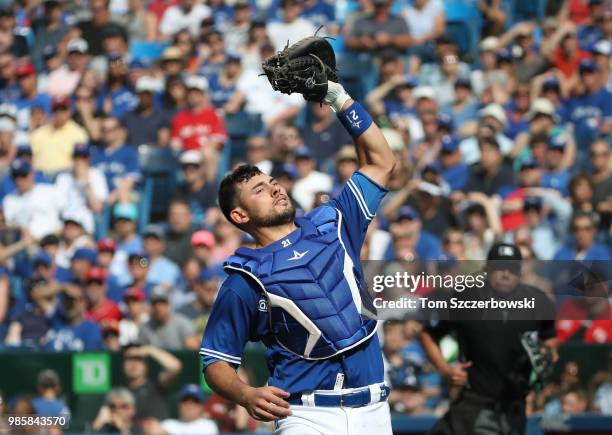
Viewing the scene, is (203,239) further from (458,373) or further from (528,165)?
(458,373)

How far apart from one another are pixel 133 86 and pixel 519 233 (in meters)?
5.47

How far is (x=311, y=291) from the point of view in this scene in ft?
16.2

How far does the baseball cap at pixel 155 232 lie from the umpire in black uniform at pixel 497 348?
465 centimetres

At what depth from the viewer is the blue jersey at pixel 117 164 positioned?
12.2 metres

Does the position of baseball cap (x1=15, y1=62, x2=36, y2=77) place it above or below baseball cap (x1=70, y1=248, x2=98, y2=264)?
above

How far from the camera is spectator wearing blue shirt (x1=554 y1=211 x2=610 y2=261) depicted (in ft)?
31.7

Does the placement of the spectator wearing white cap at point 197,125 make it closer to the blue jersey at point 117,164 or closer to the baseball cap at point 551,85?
the blue jersey at point 117,164

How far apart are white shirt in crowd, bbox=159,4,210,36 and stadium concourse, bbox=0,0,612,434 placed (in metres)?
0.03

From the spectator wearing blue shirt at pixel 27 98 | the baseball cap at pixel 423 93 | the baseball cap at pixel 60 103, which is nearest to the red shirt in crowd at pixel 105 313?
the baseball cap at pixel 60 103

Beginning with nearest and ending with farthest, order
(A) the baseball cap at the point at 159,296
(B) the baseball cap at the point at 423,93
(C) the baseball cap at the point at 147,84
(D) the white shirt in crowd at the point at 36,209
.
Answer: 1. (A) the baseball cap at the point at 159,296
2. (D) the white shirt in crowd at the point at 36,209
3. (B) the baseball cap at the point at 423,93
4. (C) the baseball cap at the point at 147,84

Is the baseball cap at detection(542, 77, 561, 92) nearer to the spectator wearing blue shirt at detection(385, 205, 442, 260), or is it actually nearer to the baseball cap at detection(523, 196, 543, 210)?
the baseball cap at detection(523, 196, 543, 210)

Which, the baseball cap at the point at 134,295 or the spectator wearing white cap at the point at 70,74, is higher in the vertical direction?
the spectator wearing white cap at the point at 70,74

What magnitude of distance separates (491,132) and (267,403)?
22.5ft

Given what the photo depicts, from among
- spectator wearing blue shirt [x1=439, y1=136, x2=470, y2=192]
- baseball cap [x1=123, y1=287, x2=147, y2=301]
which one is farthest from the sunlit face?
spectator wearing blue shirt [x1=439, y1=136, x2=470, y2=192]
